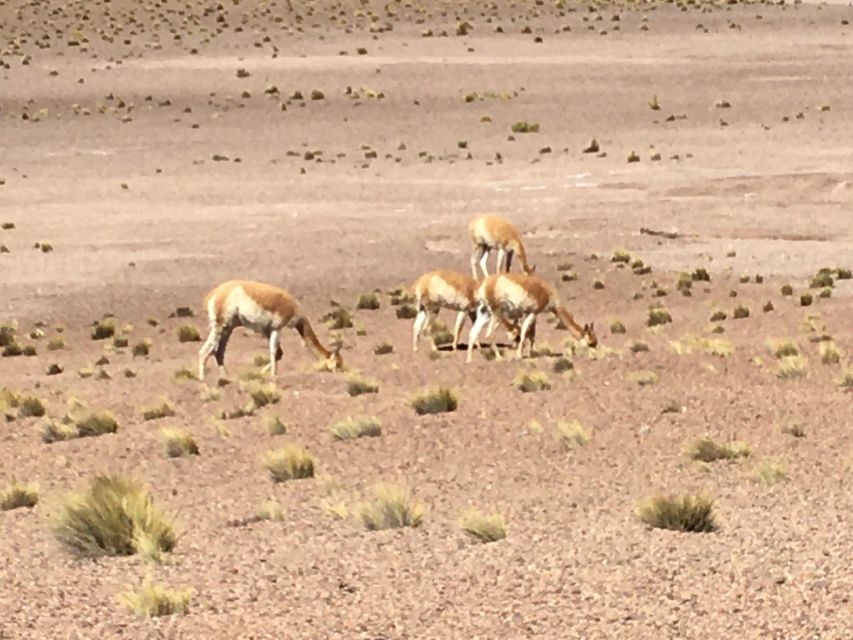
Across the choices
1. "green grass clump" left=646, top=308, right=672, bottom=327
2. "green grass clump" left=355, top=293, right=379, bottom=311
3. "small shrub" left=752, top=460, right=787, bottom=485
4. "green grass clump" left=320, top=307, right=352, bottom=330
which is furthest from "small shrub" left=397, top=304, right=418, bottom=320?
"small shrub" left=752, top=460, right=787, bottom=485

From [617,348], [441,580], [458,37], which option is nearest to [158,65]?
[458,37]

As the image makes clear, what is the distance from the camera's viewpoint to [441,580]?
977cm

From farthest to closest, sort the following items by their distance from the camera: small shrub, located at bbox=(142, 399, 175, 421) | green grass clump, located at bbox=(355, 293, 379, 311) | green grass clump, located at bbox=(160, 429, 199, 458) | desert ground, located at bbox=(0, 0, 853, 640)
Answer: green grass clump, located at bbox=(355, 293, 379, 311)
small shrub, located at bbox=(142, 399, 175, 421)
green grass clump, located at bbox=(160, 429, 199, 458)
desert ground, located at bbox=(0, 0, 853, 640)

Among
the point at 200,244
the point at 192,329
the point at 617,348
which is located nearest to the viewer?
the point at 617,348

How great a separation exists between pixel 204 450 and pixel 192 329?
10.5 meters

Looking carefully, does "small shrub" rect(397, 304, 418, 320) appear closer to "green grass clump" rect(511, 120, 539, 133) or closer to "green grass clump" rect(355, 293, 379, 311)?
"green grass clump" rect(355, 293, 379, 311)

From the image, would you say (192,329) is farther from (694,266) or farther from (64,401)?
(694,266)

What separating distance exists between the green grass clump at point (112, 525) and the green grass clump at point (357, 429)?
4493mm

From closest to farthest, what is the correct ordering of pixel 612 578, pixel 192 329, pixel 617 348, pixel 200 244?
1. pixel 612 578
2. pixel 617 348
3. pixel 192 329
4. pixel 200 244

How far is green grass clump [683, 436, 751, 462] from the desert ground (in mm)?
58

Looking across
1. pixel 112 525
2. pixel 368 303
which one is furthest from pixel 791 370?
pixel 368 303

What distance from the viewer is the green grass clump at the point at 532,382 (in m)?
17.9

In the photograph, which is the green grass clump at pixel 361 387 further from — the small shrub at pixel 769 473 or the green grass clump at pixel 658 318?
the green grass clump at pixel 658 318

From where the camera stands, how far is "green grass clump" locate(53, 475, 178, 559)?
11.1 metres
